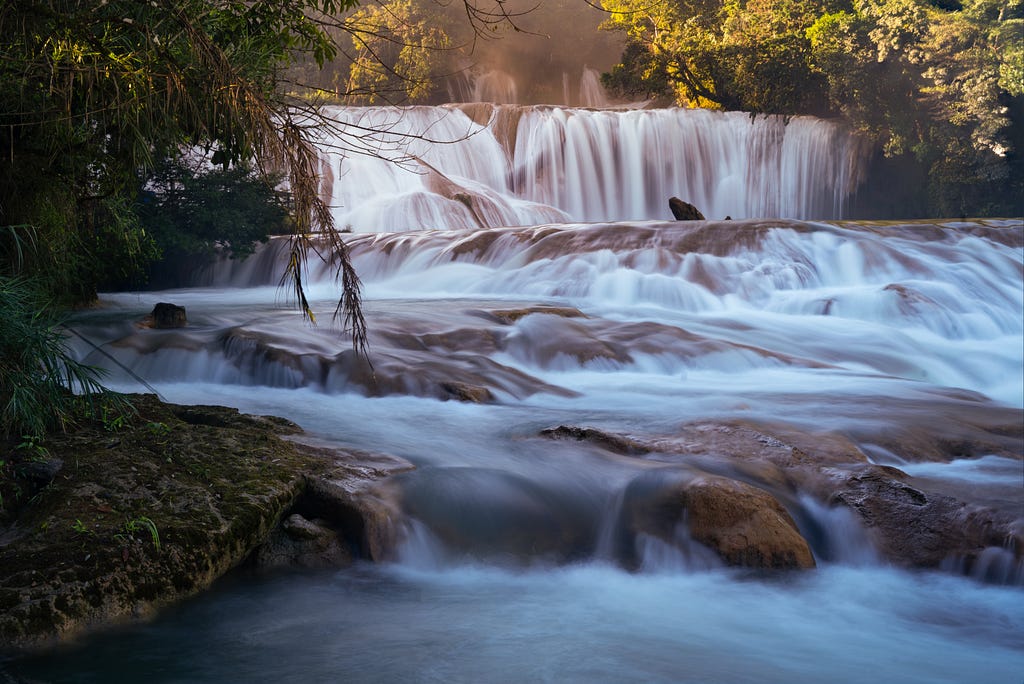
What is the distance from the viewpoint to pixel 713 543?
143 inches

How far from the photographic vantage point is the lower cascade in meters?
3.00

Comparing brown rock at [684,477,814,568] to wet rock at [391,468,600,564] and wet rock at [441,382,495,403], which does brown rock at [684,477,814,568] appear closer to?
wet rock at [391,468,600,564]

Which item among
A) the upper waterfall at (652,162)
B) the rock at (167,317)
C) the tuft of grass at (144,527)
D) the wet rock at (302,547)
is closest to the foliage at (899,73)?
the upper waterfall at (652,162)

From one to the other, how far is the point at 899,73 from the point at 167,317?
17578mm

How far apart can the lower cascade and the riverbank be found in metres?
0.08

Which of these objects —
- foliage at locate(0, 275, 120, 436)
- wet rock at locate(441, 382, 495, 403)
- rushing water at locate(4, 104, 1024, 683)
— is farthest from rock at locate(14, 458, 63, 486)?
wet rock at locate(441, 382, 495, 403)

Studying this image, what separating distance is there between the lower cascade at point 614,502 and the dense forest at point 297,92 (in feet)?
2.84

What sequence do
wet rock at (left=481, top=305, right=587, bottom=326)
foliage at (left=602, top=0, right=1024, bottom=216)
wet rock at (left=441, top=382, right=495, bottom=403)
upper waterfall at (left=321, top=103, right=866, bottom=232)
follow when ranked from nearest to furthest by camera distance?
1. wet rock at (left=441, top=382, right=495, bottom=403)
2. wet rock at (left=481, top=305, right=587, bottom=326)
3. foliage at (left=602, top=0, right=1024, bottom=216)
4. upper waterfall at (left=321, top=103, right=866, bottom=232)

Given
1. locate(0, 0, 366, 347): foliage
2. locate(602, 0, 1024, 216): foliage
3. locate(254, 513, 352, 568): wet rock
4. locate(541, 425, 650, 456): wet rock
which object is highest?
locate(602, 0, 1024, 216): foliage

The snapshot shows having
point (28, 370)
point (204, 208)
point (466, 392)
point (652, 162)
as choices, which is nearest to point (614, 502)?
point (466, 392)

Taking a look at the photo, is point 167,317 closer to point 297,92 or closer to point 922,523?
point 922,523

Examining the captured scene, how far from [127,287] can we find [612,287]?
6.47m

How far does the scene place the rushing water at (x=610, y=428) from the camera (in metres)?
2.96

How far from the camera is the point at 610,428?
15.9ft
